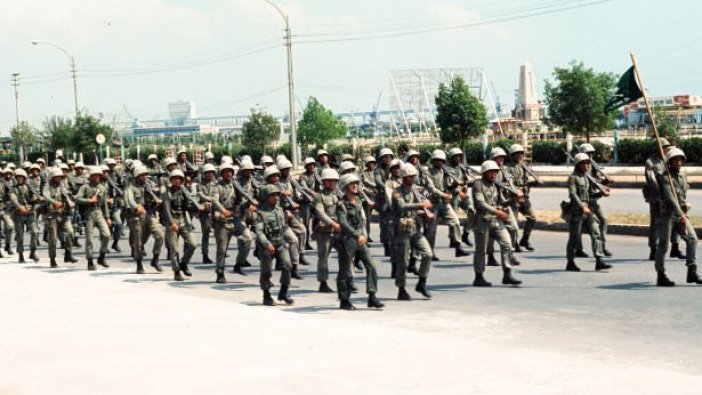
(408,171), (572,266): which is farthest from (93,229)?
(572,266)

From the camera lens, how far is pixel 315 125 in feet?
258

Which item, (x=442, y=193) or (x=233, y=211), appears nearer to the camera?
(x=233, y=211)

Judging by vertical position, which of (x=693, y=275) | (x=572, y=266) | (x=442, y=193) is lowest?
(x=572, y=266)

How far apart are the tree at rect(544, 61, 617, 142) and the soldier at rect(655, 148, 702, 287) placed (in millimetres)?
37443

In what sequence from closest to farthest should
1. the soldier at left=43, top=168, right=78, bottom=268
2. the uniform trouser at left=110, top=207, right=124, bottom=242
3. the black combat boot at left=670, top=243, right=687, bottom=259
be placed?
the black combat boot at left=670, top=243, right=687, bottom=259, the soldier at left=43, top=168, right=78, bottom=268, the uniform trouser at left=110, top=207, right=124, bottom=242

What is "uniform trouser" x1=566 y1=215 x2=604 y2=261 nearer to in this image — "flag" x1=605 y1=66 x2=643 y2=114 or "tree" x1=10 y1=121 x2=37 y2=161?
"flag" x1=605 y1=66 x2=643 y2=114

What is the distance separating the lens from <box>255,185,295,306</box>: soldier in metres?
12.8

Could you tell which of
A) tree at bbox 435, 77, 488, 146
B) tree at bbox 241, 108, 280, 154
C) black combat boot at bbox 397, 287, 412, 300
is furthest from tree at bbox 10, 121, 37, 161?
black combat boot at bbox 397, 287, 412, 300

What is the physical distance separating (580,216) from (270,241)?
15.9ft

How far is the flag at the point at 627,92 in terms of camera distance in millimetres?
14977

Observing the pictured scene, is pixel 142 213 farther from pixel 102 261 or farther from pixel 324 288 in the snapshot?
pixel 324 288

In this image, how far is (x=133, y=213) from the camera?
17.0 m

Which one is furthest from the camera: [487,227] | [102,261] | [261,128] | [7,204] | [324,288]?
[261,128]

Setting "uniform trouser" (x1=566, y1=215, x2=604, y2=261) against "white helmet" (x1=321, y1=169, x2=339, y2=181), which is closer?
"white helmet" (x1=321, y1=169, x2=339, y2=181)
